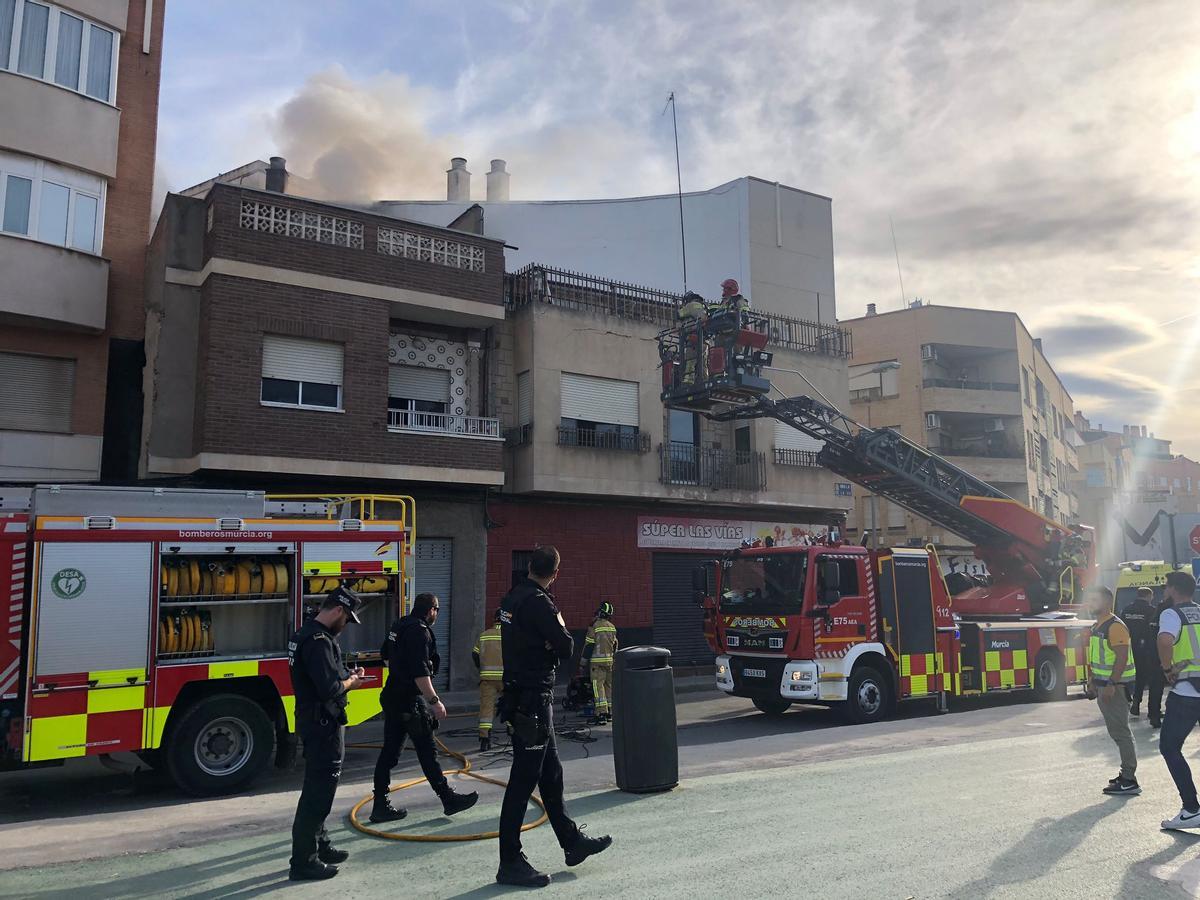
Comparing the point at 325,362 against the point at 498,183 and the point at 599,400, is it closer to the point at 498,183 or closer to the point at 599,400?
the point at 599,400

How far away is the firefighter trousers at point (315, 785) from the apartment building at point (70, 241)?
40.1ft

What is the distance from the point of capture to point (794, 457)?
75.1 feet

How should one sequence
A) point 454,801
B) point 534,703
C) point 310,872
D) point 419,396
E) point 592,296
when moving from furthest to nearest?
point 592,296 → point 419,396 → point 454,801 → point 534,703 → point 310,872

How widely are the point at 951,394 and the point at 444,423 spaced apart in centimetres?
2649

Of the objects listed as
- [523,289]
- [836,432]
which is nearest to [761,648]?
[836,432]

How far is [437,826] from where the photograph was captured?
648 cm

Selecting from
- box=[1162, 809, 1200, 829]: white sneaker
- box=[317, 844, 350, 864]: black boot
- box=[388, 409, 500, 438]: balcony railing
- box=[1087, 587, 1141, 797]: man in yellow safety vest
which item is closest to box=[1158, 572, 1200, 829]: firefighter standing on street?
box=[1162, 809, 1200, 829]: white sneaker

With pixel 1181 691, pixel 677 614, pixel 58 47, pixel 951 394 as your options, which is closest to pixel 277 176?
pixel 58 47

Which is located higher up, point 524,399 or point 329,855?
point 524,399

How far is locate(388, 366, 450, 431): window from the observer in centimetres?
1744

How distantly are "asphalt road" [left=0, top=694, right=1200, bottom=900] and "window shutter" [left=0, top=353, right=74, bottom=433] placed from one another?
25.4 feet

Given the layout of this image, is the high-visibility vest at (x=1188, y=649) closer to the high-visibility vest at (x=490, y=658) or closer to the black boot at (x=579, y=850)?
the black boot at (x=579, y=850)

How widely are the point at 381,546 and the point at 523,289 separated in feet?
35.9

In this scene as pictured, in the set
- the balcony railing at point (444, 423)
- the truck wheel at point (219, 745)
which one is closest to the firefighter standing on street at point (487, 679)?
the truck wheel at point (219, 745)
